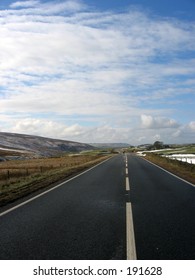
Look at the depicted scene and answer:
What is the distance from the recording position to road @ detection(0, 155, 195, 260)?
18.9 feet

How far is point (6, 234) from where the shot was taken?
7059 mm

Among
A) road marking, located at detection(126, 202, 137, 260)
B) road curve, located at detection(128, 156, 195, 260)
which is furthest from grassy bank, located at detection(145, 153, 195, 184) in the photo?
road marking, located at detection(126, 202, 137, 260)

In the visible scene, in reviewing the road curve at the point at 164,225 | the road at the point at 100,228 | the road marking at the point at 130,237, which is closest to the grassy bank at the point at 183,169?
the road curve at the point at 164,225

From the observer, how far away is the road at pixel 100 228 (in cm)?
575

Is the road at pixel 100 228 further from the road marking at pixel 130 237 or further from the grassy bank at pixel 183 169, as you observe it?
the grassy bank at pixel 183 169

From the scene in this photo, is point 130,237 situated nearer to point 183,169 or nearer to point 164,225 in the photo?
point 164,225

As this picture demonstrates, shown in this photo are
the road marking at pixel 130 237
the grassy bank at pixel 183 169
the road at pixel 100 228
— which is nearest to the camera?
the road marking at pixel 130 237

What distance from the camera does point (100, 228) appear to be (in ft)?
24.6

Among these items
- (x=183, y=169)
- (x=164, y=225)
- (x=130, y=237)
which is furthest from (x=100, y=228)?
(x=183, y=169)

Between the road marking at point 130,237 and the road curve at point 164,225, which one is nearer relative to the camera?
the road marking at point 130,237

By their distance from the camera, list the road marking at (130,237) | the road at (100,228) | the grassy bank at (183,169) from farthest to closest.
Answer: the grassy bank at (183,169), the road at (100,228), the road marking at (130,237)

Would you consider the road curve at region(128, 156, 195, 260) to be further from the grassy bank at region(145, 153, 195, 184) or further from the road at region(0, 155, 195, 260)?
the grassy bank at region(145, 153, 195, 184)

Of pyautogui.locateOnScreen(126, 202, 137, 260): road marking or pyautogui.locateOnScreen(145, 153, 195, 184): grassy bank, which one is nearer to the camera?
pyautogui.locateOnScreen(126, 202, 137, 260): road marking
